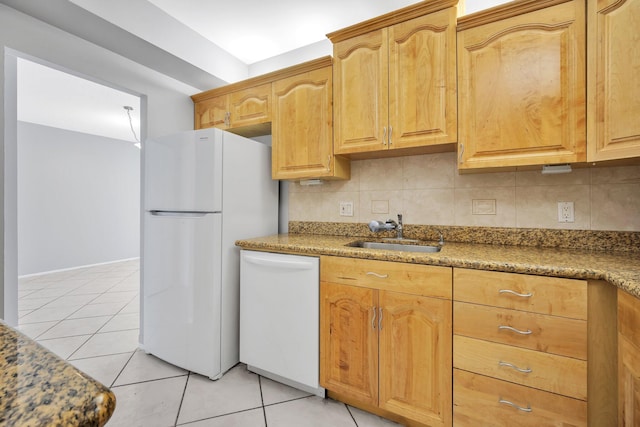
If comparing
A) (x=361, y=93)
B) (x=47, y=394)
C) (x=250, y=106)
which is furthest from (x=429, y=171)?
(x=47, y=394)

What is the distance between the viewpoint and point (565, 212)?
62.6 inches

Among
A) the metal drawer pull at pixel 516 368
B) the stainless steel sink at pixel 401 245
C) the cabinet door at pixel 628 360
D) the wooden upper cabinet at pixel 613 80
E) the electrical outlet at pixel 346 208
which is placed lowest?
the metal drawer pull at pixel 516 368

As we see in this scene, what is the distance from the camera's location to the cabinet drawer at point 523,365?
110 centimetres

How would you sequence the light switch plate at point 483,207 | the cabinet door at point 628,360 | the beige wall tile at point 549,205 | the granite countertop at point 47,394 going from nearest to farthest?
the granite countertop at point 47,394, the cabinet door at point 628,360, the beige wall tile at point 549,205, the light switch plate at point 483,207

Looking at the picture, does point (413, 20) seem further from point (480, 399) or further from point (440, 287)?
point (480, 399)

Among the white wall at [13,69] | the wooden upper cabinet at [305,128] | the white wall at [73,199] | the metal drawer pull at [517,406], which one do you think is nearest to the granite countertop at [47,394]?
the metal drawer pull at [517,406]

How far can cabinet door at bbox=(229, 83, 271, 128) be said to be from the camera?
224cm

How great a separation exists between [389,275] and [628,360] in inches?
33.4

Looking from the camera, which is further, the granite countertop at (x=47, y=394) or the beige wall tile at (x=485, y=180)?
the beige wall tile at (x=485, y=180)

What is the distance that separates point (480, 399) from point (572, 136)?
1.26 meters

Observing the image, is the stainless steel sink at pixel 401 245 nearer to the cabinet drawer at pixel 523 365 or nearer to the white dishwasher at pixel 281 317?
the white dishwasher at pixel 281 317

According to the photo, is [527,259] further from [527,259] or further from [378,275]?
[378,275]

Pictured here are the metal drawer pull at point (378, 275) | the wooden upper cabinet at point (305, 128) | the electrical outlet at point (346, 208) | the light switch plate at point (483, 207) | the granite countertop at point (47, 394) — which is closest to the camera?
the granite countertop at point (47, 394)

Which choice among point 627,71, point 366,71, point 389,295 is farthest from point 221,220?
point 627,71
